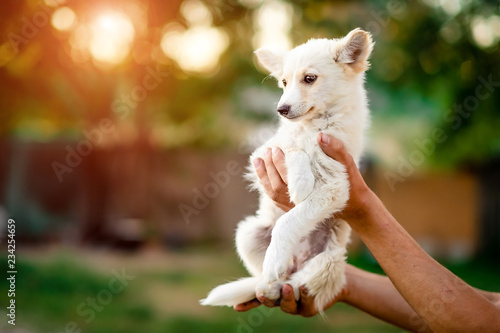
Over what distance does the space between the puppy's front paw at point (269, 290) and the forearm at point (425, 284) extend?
1.64 ft

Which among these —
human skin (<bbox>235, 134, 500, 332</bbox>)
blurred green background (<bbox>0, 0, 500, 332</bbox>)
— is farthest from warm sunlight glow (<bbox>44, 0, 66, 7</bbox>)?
human skin (<bbox>235, 134, 500, 332</bbox>)

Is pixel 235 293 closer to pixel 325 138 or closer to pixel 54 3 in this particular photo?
pixel 325 138

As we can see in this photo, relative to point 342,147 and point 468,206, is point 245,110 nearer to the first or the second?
point 468,206

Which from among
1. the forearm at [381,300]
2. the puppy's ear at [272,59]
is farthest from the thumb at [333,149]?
the forearm at [381,300]

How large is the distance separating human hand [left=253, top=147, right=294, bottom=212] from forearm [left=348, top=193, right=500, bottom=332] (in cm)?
42

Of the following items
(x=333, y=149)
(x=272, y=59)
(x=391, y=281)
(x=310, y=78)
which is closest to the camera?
(x=391, y=281)

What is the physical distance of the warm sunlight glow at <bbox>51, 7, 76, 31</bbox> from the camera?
781 centimetres

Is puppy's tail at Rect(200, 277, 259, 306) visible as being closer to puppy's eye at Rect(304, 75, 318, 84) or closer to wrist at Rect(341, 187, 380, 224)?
wrist at Rect(341, 187, 380, 224)

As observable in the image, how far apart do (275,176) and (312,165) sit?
0.63 feet

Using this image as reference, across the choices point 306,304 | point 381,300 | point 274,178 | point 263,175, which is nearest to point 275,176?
point 274,178

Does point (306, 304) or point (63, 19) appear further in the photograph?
point (63, 19)

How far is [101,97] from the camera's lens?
10.0 metres

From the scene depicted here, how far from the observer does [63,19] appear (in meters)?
8.01

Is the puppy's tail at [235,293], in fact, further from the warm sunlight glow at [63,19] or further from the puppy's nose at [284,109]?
the warm sunlight glow at [63,19]
